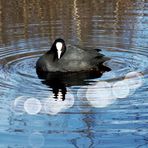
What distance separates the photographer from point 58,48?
11.3 m

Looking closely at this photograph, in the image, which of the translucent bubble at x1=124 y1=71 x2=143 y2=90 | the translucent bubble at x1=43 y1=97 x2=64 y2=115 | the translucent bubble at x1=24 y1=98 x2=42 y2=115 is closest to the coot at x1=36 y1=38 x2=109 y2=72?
the translucent bubble at x1=124 y1=71 x2=143 y2=90

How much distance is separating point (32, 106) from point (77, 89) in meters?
1.33

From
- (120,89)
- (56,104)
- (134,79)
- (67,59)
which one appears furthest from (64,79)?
(56,104)

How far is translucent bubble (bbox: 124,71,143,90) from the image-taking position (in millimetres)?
9757

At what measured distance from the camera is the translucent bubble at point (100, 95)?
885 cm

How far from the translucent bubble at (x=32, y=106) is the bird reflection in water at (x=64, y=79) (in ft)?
1.70

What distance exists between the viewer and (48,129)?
25.4 ft

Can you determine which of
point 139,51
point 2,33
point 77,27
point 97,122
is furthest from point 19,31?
point 97,122

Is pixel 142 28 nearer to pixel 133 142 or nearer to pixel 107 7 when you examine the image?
pixel 107 7

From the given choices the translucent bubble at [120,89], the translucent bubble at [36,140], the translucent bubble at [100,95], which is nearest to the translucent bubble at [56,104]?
the translucent bubble at [100,95]

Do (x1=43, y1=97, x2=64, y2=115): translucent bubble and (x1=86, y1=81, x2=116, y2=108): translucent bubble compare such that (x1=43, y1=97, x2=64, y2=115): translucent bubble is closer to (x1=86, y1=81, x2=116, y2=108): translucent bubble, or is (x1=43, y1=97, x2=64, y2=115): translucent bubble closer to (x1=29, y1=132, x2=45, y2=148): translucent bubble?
(x1=86, y1=81, x2=116, y2=108): translucent bubble

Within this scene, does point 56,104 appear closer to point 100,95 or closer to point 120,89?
point 100,95

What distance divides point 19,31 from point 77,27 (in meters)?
1.70

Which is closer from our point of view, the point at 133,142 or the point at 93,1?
the point at 133,142
